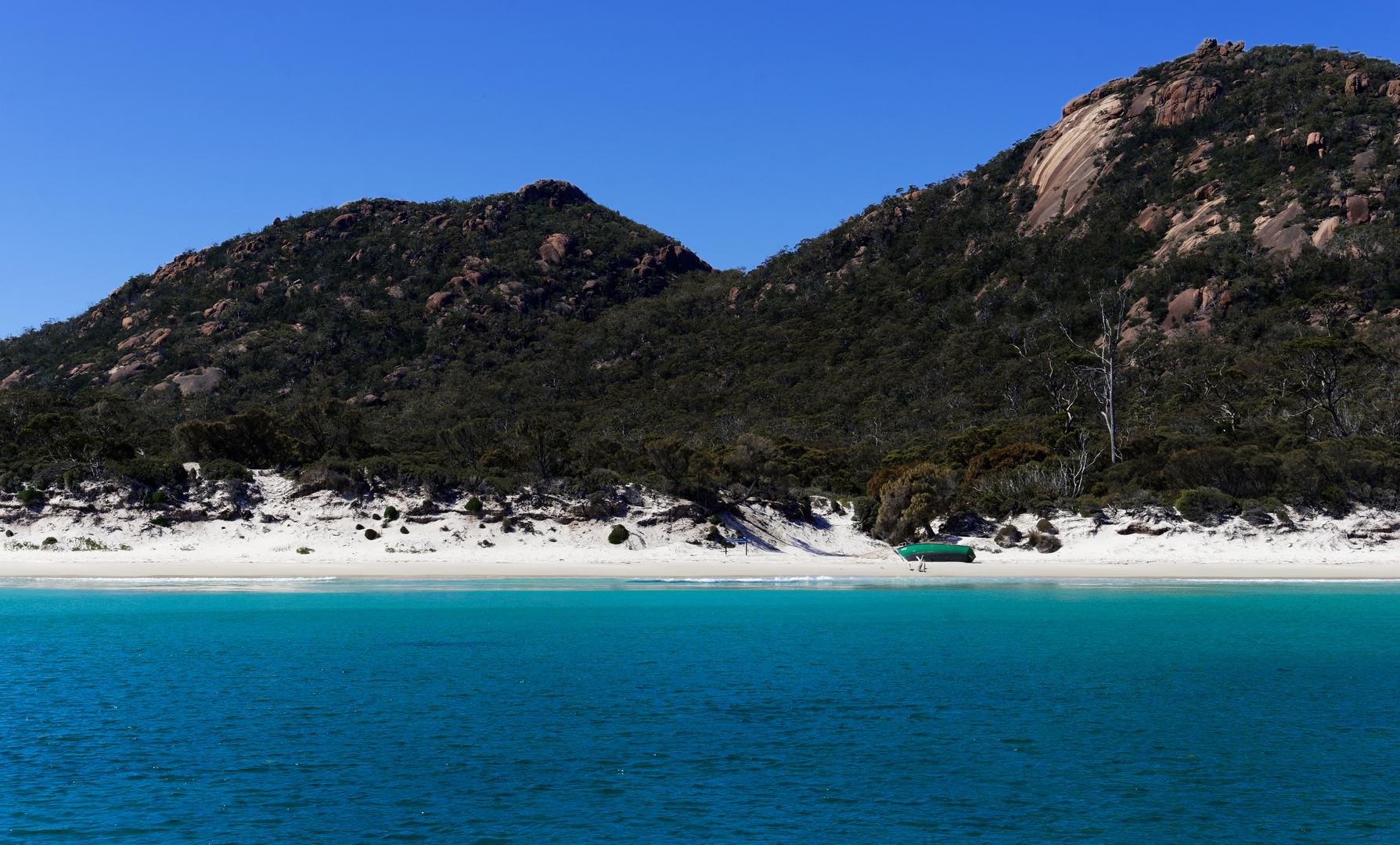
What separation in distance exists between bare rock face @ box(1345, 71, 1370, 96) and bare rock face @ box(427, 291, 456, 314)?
128285 mm

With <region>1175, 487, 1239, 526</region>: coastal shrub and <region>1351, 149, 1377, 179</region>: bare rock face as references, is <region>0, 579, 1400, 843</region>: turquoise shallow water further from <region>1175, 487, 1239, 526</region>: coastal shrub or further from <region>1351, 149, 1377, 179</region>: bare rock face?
<region>1351, 149, 1377, 179</region>: bare rock face

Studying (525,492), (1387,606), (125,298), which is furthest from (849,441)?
(125,298)

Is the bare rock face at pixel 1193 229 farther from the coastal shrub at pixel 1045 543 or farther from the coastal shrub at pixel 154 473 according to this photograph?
the coastal shrub at pixel 154 473

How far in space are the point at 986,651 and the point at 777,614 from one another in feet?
22.9

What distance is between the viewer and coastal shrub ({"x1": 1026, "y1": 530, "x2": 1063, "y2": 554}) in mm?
41219

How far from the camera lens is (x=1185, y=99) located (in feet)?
454

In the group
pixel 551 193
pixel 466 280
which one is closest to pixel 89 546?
pixel 466 280

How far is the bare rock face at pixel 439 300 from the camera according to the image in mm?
151625

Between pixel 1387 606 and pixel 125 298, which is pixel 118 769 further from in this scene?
pixel 125 298

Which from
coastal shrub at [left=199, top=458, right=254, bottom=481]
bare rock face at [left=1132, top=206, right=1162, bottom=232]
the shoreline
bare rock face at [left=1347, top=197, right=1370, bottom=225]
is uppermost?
bare rock face at [left=1132, top=206, right=1162, bottom=232]

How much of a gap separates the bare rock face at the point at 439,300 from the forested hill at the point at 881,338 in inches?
72.0

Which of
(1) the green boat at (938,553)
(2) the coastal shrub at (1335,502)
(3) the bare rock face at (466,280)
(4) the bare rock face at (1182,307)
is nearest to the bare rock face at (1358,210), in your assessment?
(4) the bare rock face at (1182,307)

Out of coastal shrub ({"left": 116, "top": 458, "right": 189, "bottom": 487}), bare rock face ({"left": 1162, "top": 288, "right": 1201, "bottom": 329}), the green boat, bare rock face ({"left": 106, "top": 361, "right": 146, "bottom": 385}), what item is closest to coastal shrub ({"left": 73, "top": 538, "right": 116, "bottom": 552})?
coastal shrub ({"left": 116, "top": 458, "right": 189, "bottom": 487})

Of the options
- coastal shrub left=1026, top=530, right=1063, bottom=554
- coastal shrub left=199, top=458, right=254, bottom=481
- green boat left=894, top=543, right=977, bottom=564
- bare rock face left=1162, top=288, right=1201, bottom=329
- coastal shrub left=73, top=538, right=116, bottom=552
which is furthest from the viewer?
bare rock face left=1162, top=288, right=1201, bottom=329
